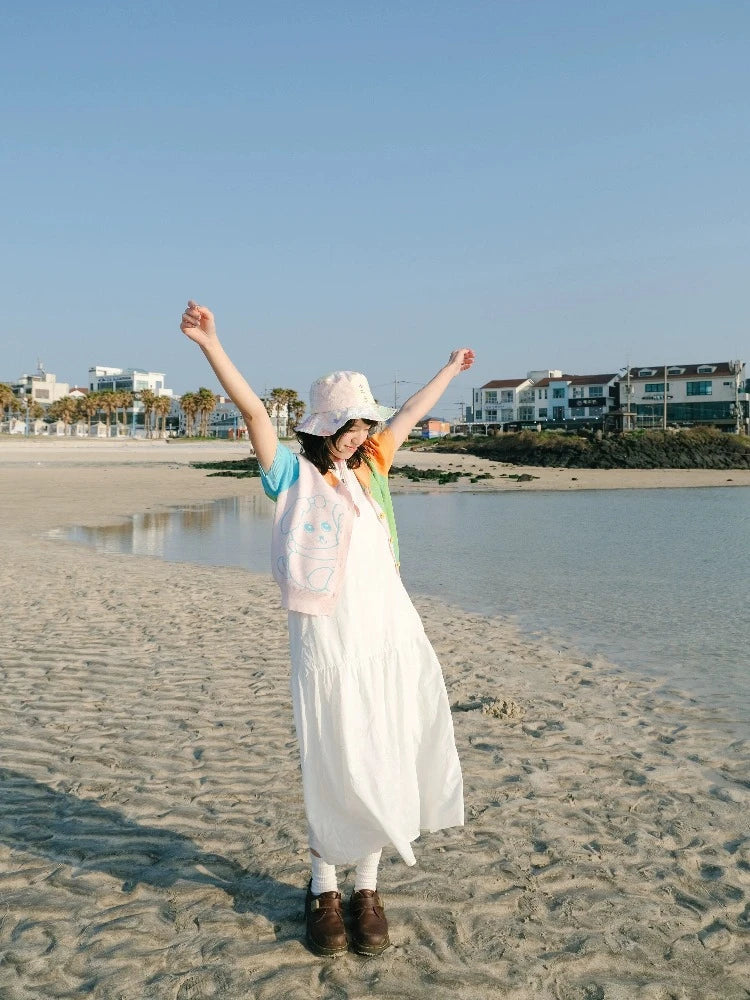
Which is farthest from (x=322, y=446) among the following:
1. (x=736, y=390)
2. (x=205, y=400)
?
(x=205, y=400)

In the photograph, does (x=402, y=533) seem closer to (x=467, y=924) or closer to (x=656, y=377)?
(x=467, y=924)

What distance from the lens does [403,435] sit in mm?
3889

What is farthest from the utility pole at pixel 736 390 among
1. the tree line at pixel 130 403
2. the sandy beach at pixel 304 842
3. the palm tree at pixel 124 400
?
the sandy beach at pixel 304 842

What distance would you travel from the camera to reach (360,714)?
316 cm

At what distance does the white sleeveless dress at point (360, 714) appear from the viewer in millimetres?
3135

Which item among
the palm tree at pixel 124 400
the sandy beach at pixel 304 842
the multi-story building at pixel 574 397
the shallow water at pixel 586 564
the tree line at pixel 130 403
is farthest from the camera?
the palm tree at pixel 124 400

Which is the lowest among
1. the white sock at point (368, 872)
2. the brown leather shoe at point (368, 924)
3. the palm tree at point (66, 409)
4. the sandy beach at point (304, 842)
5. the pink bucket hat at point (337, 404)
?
the sandy beach at point (304, 842)

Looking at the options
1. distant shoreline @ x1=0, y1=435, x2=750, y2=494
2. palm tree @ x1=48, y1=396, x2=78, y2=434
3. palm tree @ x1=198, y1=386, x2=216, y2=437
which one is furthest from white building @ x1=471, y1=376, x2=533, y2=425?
palm tree @ x1=48, y1=396, x2=78, y2=434

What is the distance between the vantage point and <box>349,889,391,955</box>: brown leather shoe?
333 cm

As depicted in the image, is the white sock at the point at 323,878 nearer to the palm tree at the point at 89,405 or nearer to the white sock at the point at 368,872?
the white sock at the point at 368,872

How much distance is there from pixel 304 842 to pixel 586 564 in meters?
13.6

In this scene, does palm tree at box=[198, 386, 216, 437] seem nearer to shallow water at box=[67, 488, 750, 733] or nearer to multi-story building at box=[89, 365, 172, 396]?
multi-story building at box=[89, 365, 172, 396]

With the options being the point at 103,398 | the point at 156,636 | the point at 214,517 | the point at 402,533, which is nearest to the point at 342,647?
the point at 156,636

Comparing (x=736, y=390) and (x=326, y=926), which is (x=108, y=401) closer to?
(x=736, y=390)
